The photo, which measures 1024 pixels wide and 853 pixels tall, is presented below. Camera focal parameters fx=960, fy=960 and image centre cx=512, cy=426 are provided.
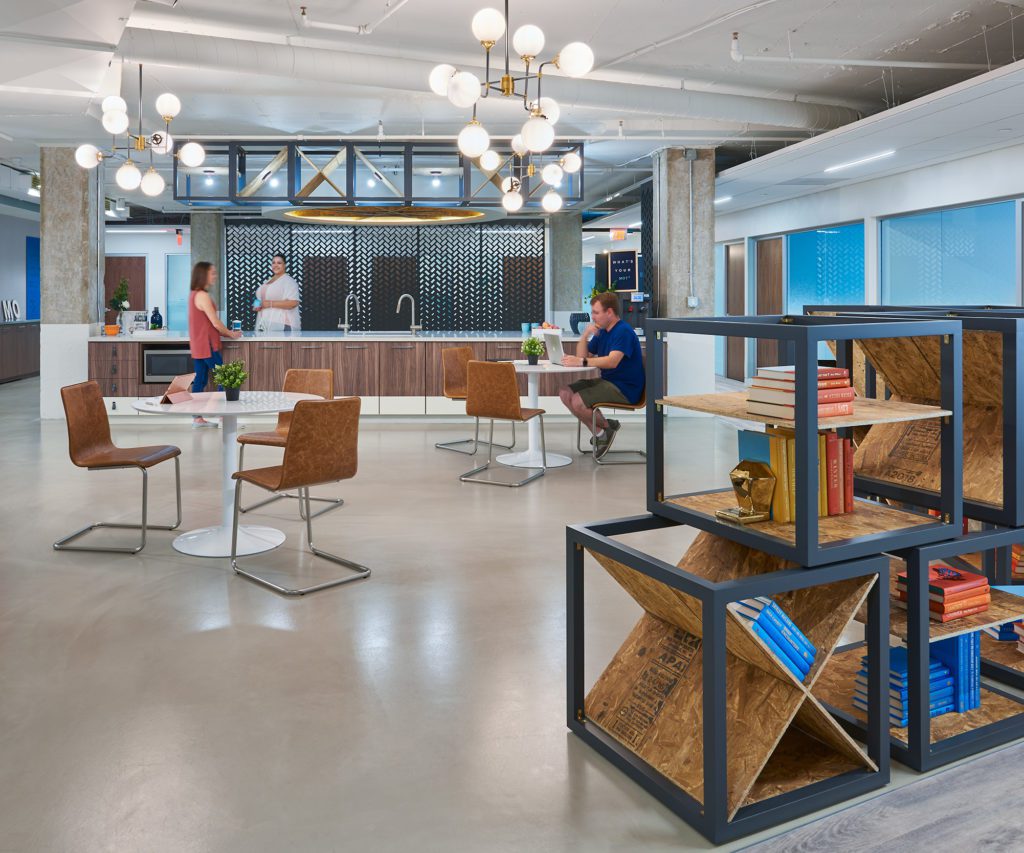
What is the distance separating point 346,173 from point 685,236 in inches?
150

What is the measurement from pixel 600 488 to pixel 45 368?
6735 mm

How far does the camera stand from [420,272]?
48.9 feet

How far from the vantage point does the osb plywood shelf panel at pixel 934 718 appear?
2.95 m

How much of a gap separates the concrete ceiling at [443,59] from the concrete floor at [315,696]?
128 inches

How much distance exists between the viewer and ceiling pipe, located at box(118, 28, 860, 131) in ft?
22.2

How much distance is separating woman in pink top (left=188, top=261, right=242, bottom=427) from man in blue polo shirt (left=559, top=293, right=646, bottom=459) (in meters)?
3.59

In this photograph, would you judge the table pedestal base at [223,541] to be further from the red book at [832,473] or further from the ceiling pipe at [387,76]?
the ceiling pipe at [387,76]

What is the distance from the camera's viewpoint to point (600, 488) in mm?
6902

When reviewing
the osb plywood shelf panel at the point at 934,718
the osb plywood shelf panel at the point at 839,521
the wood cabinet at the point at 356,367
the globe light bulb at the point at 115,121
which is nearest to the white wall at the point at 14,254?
the wood cabinet at the point at 356,367

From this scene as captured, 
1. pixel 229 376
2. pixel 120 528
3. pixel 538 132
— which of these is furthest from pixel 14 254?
pixel 538 132

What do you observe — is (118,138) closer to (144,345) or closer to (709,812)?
(144,345)

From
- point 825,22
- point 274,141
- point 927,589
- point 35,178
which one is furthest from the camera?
point 35,178

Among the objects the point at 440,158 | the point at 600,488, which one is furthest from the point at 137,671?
the point at 440,158

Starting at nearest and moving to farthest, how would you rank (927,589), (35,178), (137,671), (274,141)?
(927,589) < (137,671) < (274,141) < (35,178)
